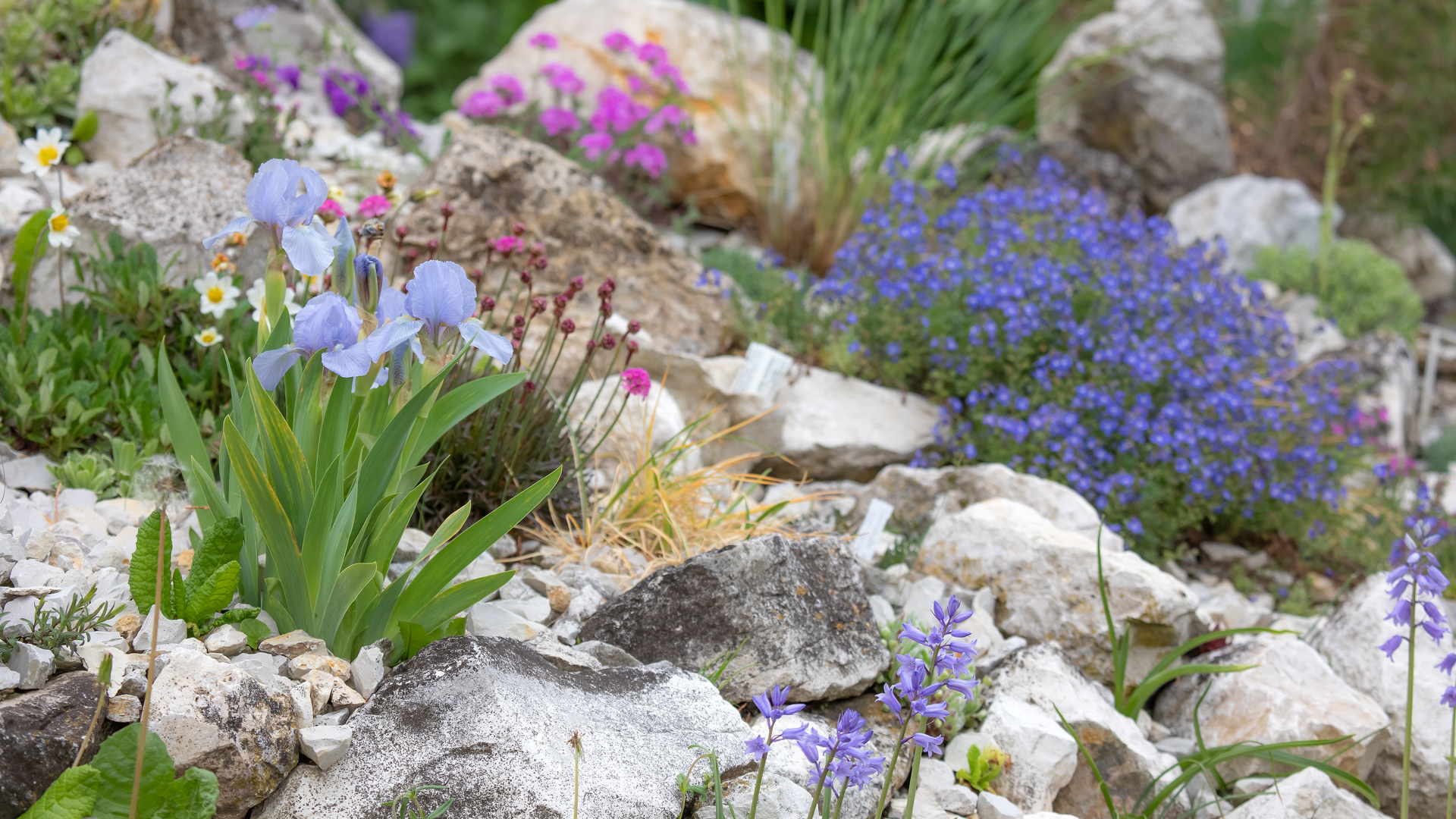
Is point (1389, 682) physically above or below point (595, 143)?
below

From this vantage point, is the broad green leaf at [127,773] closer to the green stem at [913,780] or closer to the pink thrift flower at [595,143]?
the green stem at [913,780]

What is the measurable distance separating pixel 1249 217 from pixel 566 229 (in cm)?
468

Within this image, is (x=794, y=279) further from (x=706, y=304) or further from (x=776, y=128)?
(x=776, y=128)

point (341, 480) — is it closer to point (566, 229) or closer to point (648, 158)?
point (566, 229)

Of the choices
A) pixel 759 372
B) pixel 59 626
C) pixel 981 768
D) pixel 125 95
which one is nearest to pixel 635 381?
pixel 759 372

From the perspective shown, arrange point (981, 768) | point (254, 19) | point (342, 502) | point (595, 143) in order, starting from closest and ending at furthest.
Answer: point (342, 502) → point (981, 768) → point (254, 19) → point (595, 143)

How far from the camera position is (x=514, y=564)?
→ 8.43 ft

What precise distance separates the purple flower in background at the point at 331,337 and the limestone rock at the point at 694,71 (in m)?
4.01

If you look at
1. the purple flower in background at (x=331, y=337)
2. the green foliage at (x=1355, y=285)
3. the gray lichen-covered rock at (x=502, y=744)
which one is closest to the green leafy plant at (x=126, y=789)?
the gray lichen-covered rock at (x=502, y=744)

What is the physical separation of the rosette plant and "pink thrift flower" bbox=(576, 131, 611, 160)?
291 centimetres

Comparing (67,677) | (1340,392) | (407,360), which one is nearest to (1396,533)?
(1340,392)

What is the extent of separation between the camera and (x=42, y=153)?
8.65 feet

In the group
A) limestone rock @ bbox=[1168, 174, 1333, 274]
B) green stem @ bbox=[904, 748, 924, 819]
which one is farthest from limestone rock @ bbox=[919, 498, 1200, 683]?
limestone rock @ bbox=[1168, 174, 1333, 274]

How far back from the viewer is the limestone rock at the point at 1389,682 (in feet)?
8.44
